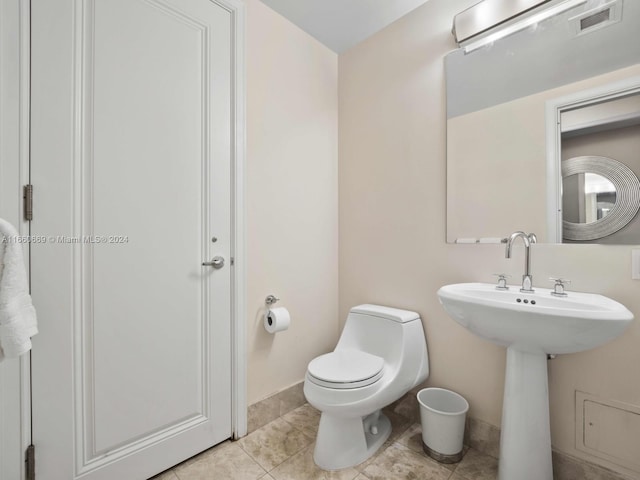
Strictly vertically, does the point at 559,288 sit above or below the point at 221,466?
above

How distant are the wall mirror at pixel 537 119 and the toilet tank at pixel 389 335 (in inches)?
19.1

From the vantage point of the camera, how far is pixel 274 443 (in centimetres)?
151

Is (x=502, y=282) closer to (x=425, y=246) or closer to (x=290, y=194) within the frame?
(x=425, y=246)

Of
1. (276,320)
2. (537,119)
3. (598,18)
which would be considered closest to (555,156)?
(537,119)

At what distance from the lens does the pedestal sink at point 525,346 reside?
3.16ft

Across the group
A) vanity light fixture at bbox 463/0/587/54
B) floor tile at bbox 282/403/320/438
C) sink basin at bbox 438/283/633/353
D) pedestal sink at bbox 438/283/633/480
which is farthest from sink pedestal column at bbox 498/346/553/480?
vanity light fixture at bbox 463/0/587/54

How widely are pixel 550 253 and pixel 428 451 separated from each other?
1047mm

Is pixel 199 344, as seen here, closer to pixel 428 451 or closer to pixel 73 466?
pixel 73 466

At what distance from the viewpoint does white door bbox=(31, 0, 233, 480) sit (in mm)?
1074

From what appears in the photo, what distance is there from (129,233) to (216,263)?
383mm

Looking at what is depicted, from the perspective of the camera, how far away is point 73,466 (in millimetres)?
1112

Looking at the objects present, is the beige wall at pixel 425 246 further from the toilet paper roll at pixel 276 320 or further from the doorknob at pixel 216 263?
the doorknob at pixel 216 263

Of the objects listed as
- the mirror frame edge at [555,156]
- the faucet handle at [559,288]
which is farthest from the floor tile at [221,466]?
the mirror frame edge at [555,156]

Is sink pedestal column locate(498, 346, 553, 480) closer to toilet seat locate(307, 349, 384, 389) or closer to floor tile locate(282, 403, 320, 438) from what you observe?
toilet seat locate(307, 349, 384, 389)
